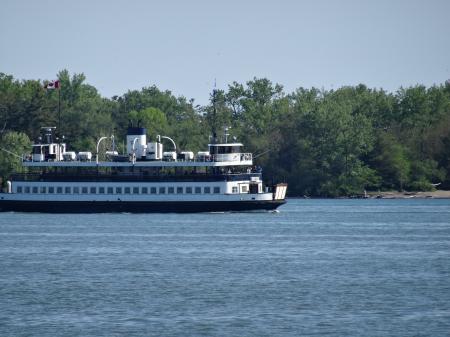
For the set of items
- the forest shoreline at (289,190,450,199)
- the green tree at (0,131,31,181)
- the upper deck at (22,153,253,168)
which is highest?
the green tree at (0,131,31,181)

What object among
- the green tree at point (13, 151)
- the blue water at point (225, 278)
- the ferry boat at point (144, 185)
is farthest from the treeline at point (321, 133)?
the blue water at point (225, 278)

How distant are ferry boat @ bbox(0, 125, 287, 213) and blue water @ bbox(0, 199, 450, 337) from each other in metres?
8.91

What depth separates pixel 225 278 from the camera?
6266cm

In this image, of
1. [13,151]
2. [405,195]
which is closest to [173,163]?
[13,151]

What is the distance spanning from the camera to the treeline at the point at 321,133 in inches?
6437

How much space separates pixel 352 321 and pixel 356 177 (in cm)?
11225

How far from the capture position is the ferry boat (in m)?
113

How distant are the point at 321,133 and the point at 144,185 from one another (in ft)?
186

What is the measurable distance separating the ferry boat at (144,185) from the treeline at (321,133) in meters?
40.1

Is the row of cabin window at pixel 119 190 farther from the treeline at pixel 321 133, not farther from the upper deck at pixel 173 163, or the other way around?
the treeline at pixel 321 133

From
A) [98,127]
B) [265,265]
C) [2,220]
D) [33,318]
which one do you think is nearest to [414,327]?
[33,318]

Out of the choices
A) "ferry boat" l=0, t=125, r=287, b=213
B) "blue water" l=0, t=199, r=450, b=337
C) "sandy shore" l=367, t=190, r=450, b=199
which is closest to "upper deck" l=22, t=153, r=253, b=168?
"ferry boat" l=0, t=125, r=287, b=213

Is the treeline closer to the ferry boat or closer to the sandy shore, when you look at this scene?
the sandy shore

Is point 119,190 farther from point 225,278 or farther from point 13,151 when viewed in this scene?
point 225,278
